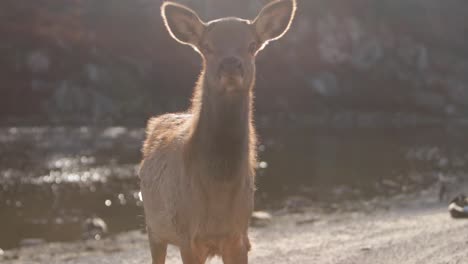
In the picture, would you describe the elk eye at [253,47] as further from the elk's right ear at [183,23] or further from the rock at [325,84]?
the rock at [325,84]

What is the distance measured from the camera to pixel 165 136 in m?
9.91

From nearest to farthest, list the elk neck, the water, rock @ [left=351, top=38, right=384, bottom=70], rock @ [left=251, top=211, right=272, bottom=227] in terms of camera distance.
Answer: the elk neck, rock @ [left=251, top=211, right=272, bottom=227], the water, rock @ [left=351, top=38, right=384, bottom=70]

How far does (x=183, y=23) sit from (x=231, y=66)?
1.47m

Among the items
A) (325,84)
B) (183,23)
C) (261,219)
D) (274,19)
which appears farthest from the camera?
(325,84)

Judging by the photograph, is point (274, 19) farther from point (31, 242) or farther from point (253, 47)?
point (31, 242)

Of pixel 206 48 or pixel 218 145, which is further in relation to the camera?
pixel 206 48

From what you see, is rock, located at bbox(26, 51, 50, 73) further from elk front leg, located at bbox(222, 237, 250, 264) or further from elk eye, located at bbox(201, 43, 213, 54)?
elk front leg, located at bbox(222, 237, 250, 264)

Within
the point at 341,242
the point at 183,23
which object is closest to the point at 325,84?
the point at 341,242

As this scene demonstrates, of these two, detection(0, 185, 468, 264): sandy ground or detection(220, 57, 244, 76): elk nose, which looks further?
detection(0, 185, 468, 264): sandy ground

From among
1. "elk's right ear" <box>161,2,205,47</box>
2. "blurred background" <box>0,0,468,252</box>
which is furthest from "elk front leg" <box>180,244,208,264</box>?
"blurred background" <box>0,0,468,252</box>

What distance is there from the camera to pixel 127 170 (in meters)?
43.4

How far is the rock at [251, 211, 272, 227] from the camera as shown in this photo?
27050 millimetres

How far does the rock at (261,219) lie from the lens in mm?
27050

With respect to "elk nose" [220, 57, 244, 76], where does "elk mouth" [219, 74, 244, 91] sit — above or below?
below
